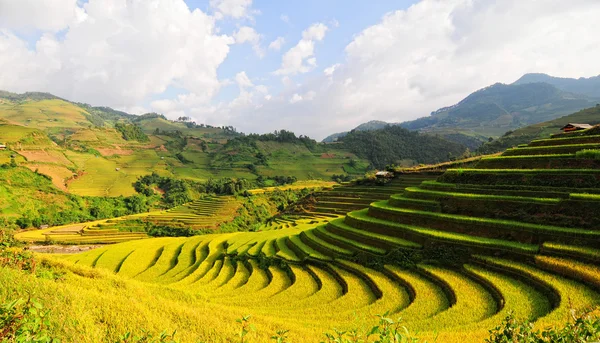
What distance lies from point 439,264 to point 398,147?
15773 cm

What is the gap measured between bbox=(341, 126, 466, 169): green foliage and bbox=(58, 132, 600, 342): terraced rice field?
5200 inches

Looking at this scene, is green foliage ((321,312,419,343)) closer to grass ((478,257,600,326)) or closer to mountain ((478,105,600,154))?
grass ((478,257,600,326))

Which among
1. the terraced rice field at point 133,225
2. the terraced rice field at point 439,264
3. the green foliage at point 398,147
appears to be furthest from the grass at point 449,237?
the green foliage at point 398,147

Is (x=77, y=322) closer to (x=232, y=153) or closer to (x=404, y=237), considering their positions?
(x=404, y=237)

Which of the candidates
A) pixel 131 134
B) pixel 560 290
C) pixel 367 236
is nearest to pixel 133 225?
pixel 367 236

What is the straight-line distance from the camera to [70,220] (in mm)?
66875

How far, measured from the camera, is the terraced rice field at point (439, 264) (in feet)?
34.8

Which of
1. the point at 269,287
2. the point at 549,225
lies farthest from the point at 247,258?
the point at 549,225

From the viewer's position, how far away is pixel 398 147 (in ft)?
538

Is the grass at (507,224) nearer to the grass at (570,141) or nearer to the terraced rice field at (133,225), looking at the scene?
the grass at (570,141)

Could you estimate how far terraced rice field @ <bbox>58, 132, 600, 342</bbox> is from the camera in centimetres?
1062

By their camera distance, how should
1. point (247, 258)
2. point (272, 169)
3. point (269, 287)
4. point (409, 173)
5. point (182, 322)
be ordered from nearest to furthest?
1. point (182, 322)
2. point (269, 287)
3. point (247, 258)
4. point (409, 173)
5. point (272, 169)

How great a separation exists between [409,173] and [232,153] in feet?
343

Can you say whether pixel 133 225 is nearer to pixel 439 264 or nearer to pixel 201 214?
pixel 201 214
